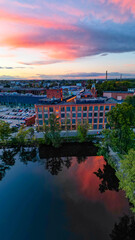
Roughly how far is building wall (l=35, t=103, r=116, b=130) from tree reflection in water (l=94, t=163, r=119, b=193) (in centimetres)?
2781

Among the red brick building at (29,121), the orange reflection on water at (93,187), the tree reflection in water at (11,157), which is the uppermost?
the red brick building at (29,121)

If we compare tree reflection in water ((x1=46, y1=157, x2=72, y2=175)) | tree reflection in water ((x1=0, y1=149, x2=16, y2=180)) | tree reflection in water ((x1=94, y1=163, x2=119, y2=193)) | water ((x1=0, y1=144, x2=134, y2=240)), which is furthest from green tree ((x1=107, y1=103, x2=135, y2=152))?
tree reflection in water ((x1=0, y1=149, x2=16, y2=180))

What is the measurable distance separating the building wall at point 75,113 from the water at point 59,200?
2439cm

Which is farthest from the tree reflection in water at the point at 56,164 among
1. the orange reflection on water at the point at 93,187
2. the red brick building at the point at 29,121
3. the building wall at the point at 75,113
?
the red brick building at the point at 29,121

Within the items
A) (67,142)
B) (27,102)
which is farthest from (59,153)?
(27,102)

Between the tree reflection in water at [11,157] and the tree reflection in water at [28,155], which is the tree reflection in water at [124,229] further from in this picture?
the tree reflection in water at [11,157]

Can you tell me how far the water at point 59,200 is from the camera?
25.3 meters

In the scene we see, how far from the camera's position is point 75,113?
65188mm

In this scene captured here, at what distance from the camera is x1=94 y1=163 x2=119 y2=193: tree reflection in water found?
3469 cm

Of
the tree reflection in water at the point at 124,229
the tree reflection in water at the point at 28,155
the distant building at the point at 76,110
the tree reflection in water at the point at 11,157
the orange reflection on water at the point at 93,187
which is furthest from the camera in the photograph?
the distant building at the point at 76,110

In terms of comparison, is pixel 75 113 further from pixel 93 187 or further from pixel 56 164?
pixel 93 187

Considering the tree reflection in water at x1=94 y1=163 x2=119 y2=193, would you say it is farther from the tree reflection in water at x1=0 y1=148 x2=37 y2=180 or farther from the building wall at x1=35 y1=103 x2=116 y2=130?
the building wall at x1=35 y1=103 x2=116 y2=130

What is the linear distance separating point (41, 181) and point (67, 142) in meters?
24.0

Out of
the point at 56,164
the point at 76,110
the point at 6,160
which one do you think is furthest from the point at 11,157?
the point at 76,110
